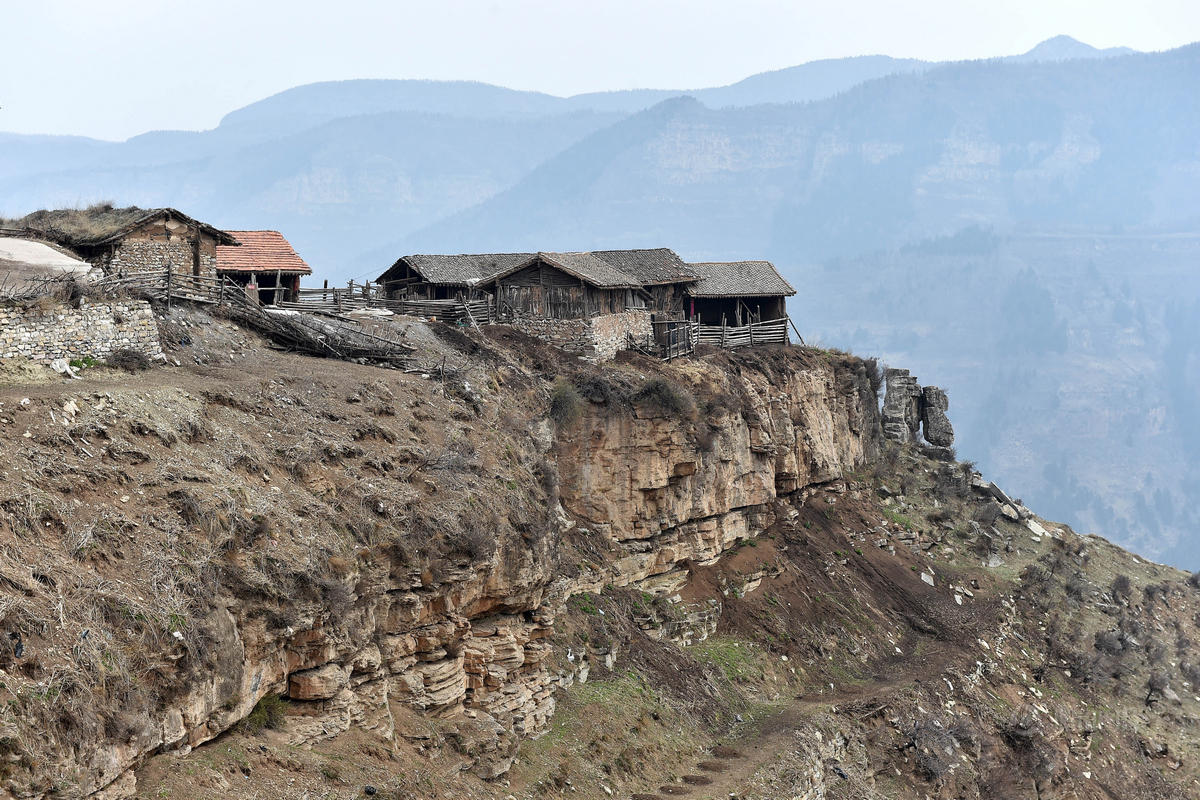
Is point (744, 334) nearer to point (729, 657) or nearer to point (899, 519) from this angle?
point (899, 519)

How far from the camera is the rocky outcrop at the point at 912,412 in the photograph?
211 ft

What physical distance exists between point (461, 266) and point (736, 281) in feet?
45.8

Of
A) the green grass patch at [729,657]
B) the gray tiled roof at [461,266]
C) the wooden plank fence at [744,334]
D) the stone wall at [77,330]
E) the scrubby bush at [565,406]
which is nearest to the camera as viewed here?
the stone wall at [77,330]

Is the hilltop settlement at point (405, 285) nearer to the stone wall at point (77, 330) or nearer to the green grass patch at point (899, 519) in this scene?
the stone wall at point (77, 330)

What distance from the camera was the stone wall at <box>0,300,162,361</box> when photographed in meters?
24.3

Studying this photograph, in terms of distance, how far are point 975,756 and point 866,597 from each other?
8.81 metres

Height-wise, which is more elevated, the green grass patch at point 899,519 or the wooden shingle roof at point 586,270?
the wooden shingle roof at point 586,270

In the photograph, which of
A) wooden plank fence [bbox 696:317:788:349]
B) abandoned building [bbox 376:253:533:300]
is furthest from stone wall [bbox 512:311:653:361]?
wooden plank fence [bbox 696:317:788:349]

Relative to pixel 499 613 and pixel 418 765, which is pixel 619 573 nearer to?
pixel 499 613

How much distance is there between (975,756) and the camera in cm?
3816

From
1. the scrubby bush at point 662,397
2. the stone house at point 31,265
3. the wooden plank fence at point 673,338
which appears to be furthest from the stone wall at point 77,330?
the wooden plank fence at point 673,338

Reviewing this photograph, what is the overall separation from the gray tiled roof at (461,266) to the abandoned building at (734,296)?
1000cm

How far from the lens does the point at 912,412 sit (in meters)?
66.1

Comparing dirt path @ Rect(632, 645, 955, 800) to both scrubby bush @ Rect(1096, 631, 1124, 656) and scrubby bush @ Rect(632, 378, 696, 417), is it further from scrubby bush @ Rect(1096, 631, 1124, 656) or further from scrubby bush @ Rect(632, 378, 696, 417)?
scrubby bush @ Rect(632, 378, 696, 417)
